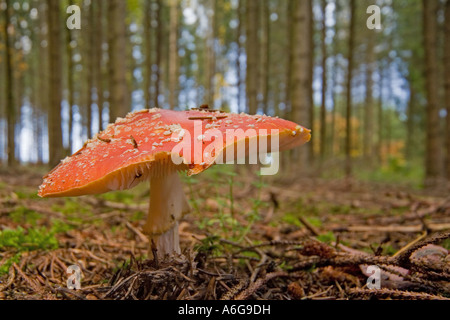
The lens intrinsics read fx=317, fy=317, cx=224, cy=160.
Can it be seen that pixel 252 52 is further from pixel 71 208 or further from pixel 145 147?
pixel 145 147

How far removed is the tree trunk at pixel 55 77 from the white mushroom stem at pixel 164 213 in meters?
5.56

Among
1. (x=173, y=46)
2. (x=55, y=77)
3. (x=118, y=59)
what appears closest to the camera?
(x=118, y=59)

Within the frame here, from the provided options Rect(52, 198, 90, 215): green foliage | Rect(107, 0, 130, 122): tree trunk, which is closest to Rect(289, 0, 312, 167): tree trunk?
Rect(107, 0, 130, 122): tree trunk

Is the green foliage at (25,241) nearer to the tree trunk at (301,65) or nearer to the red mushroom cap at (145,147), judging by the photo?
the red mushroom cap at (145,147)

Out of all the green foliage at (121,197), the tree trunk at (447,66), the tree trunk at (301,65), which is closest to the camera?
the green foliage at (121,197)

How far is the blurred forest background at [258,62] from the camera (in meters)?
6.71

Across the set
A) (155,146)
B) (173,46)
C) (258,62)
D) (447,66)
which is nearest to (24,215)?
(155,146)

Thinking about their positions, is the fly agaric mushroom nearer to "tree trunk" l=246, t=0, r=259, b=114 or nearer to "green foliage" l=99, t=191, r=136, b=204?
"green foliage" l=99, t=191, r=136, b=204

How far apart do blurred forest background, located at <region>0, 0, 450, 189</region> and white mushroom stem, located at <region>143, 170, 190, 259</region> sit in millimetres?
745

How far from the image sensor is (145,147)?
5.07 ft

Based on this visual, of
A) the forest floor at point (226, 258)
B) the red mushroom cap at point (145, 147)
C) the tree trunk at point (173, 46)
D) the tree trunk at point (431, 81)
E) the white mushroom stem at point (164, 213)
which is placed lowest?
the forest floor at point (226, 258)

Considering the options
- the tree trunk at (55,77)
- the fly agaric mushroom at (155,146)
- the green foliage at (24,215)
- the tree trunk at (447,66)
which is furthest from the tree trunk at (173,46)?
the fly agaric mushroom at (155,146)

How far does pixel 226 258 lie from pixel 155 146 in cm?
92
